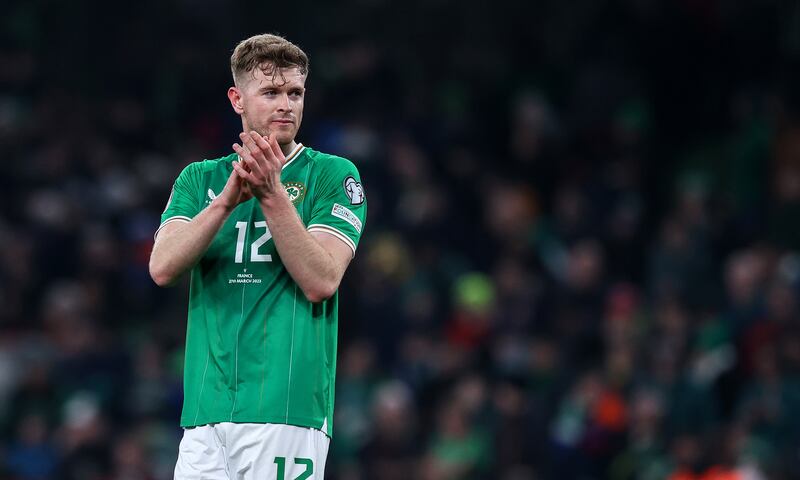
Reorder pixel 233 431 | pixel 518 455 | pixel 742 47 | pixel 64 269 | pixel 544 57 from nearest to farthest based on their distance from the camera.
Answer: pixel 233 431
pixel 518 455
pixel 64 269
pixel 742 47
pixel 544 57

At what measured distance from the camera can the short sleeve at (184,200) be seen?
4.74 m

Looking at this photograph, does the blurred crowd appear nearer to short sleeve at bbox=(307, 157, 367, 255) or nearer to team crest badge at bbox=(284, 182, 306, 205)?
short sleeve at bbox=(307, 157, 367, 255)

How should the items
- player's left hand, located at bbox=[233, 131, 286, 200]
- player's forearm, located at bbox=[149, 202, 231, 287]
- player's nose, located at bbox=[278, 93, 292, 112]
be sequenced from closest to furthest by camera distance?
player's left hand, located at bbox=[233, 131, 286, 200]
player's forearm, located at bbox=[149, 202, 231, 287]
player's nose, located at bbox=[278, 93, 292, 112]

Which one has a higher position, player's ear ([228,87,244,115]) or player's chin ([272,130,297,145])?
player's ear ([228,87,244,115])

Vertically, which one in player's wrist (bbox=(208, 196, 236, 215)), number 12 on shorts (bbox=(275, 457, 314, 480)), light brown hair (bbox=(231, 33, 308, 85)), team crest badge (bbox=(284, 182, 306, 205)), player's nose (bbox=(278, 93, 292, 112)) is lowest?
number 12 on shorts (bbox=(275, 457, 314, 480))

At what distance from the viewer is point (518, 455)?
10.9 metres

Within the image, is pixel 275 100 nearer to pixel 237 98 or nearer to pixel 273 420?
pixel 237 98

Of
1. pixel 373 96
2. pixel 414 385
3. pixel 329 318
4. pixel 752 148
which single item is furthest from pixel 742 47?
pixel 329 318

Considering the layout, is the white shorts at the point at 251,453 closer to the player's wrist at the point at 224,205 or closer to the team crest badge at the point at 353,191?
the player's wrist at the point at 224,205

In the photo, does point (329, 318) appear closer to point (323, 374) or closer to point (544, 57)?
point (323, 374)

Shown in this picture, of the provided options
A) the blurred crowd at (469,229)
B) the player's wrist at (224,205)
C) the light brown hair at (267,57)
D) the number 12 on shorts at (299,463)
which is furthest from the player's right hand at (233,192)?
the blurred crowd at (469,229)

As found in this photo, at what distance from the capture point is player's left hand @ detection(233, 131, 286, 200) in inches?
172

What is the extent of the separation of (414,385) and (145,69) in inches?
231

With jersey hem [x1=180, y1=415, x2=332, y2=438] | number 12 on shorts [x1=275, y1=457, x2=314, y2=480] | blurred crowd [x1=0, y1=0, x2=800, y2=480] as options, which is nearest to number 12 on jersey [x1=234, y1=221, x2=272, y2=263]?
jersey hem [x1=180, y1=415, x2=332, y2=438]
